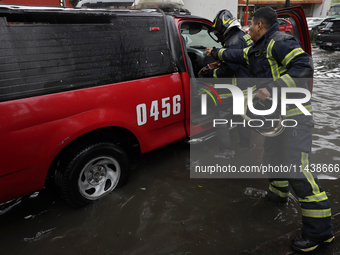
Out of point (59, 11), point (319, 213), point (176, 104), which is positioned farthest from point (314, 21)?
point (59, 11)

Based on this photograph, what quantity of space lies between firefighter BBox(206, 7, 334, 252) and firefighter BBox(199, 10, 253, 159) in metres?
1.01

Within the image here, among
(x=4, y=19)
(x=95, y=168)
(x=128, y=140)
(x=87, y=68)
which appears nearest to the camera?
(x=4, y=19)

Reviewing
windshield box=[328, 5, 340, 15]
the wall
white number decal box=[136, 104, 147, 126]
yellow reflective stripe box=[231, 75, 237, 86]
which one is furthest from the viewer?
windshield box=[328, 5, 340, 15]

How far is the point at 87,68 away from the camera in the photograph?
239 cm

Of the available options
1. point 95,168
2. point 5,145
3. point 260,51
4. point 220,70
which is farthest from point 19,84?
point 220,70

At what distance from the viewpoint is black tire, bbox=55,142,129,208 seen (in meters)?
2.42

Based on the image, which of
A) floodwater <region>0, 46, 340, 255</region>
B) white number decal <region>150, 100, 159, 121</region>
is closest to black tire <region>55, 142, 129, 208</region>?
floodwater <region>0, 46, 340, 255</region>

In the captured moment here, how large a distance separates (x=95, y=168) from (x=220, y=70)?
1.94 meters

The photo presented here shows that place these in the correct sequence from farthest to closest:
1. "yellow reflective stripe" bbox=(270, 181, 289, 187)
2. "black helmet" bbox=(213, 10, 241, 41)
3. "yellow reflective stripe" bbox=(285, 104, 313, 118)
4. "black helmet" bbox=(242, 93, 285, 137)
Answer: "black helmet" bbox=(213, 10, 241, 41)
"yellow reflective stripe" bbox=(270, 181, 289, 187)
"black helmet" bbox=(242, 93, 285, 137)
"yellow reflective stripe" bbox=(285, 104, 313, 118)

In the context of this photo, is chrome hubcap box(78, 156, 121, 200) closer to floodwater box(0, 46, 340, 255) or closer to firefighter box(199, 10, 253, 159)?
floodwater box(0, 46, 340, 255)

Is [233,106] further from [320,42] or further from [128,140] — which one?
[320,42]

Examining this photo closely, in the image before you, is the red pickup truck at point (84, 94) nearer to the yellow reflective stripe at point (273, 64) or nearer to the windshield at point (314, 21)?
the yellow reflective stripe at point (273, 64)

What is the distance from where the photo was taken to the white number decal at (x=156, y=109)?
273 centimetres

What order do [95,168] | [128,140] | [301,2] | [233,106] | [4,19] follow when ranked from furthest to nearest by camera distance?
[301,2], [233,106], [128,140], [95,168], [4,19]
